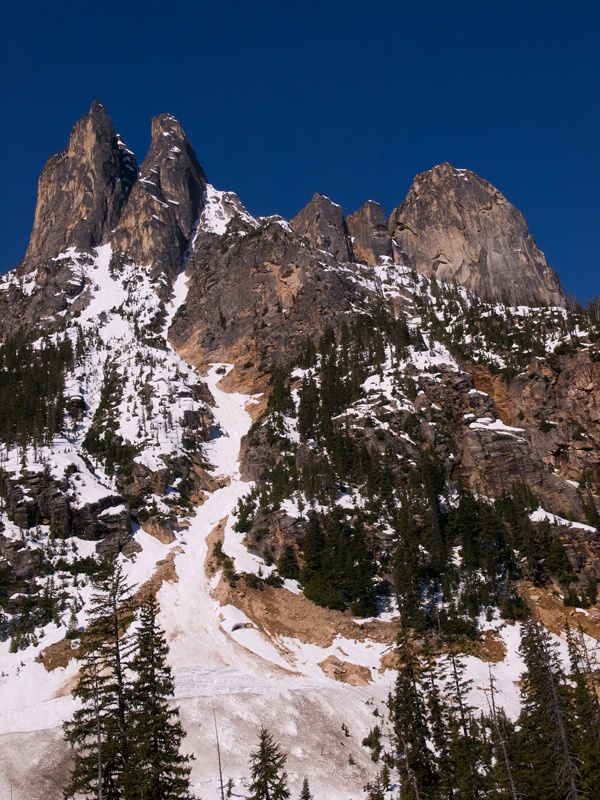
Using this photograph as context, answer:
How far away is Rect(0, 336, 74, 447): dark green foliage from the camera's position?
335 ft

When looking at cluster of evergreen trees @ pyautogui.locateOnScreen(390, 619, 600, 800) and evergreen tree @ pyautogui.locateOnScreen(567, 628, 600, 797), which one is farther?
evergreen tree @ pyautogui.locateOnScreen(567, 628, 600, 797)

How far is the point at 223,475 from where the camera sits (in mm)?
105562

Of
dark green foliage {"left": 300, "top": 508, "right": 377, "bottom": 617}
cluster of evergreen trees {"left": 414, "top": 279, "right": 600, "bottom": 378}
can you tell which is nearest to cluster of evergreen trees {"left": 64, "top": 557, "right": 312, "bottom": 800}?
dark green foliage {"left": 300, "top": 508, "right": 377, "bottom": 617}

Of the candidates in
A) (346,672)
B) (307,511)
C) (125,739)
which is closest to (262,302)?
(307,511)

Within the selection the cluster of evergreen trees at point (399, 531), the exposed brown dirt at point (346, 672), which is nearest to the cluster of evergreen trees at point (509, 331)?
the cluster of evergreen trees at point (399, 531)

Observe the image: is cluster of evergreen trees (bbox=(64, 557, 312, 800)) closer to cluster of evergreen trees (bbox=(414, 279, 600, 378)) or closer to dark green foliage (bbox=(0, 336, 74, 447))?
dark green foliage (bbox=(0, 336, 74, 447))

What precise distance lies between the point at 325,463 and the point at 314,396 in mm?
22082

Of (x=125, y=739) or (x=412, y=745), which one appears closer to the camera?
(x=125, y=739)

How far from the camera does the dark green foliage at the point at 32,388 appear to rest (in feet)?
335

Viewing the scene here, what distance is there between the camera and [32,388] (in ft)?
383

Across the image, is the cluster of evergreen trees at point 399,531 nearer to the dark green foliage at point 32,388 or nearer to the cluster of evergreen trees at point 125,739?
the dark green foliage at point 32,388

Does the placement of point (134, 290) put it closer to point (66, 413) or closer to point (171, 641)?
point (66, 413)

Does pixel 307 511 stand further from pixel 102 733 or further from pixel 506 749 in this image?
pixel 102 733

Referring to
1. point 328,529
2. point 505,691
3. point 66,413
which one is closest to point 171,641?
point 328,529
